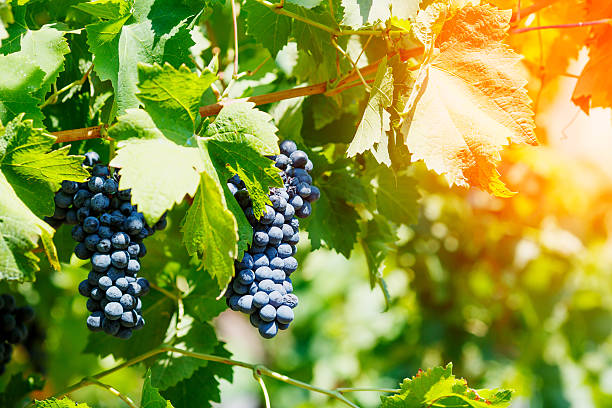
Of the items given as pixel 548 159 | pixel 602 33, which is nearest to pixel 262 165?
pixel 602 33

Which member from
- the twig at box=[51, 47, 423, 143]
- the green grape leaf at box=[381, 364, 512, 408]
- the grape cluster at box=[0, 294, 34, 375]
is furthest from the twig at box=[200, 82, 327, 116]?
the grape cluster at box=[0, 294, 34, 375]

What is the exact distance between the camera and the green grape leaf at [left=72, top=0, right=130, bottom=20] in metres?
0.96

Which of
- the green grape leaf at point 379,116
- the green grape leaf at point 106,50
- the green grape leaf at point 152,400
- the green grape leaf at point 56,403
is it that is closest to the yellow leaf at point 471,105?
the green grape leaf at point 379,116

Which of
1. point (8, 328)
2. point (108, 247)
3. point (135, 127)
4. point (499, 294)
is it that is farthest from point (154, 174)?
point (499, 294)

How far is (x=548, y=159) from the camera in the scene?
8.61ft

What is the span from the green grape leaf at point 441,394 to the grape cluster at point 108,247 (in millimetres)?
470

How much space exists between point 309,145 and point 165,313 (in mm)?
484

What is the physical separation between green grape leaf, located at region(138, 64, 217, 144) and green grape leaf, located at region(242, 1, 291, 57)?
0.32 meters

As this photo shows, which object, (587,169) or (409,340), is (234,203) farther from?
(587,169)

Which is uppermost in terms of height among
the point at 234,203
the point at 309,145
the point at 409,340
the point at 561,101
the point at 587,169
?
the point at 234,203

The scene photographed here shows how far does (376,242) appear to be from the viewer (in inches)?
53.0

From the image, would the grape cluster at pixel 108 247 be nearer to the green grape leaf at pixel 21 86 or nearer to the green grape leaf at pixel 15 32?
the green grape leaf at pixel 21 86

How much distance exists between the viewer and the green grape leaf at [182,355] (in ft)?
4.11

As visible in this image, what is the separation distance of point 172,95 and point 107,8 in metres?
0.22
